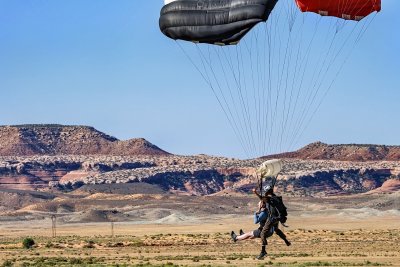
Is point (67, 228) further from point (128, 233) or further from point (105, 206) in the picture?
point (105, 206)

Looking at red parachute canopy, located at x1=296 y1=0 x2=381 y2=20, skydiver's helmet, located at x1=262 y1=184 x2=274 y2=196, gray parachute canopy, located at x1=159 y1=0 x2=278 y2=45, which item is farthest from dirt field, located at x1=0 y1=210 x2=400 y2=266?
skydiver's helmet, located at x1=262 y1=184 x2=274 y2=196

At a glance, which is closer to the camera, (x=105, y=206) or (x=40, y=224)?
(x=40, y=224)

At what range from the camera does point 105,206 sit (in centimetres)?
16288

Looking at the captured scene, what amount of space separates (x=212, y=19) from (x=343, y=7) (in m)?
5.22

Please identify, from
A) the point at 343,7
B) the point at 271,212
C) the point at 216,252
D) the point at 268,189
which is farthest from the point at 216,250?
the point at 268,189

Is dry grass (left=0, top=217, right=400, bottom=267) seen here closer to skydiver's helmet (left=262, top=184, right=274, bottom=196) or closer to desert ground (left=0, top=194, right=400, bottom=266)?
desert ground (left=0, top=194, right=400, bottom=266)

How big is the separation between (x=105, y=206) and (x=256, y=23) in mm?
129254

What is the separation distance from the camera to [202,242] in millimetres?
75688

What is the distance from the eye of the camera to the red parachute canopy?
3788 centimetres

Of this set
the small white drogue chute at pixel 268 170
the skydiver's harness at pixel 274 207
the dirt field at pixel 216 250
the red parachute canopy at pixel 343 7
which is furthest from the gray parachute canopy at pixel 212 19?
the dirt field at pixel 216 250

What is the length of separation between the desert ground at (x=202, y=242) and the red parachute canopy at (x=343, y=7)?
1360cm

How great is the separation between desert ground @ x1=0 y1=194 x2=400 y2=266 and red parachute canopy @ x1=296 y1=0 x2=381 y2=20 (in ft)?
44.6

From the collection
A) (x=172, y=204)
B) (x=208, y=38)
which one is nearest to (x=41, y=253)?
(x=208, y=38)

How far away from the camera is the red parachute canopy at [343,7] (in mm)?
37875
